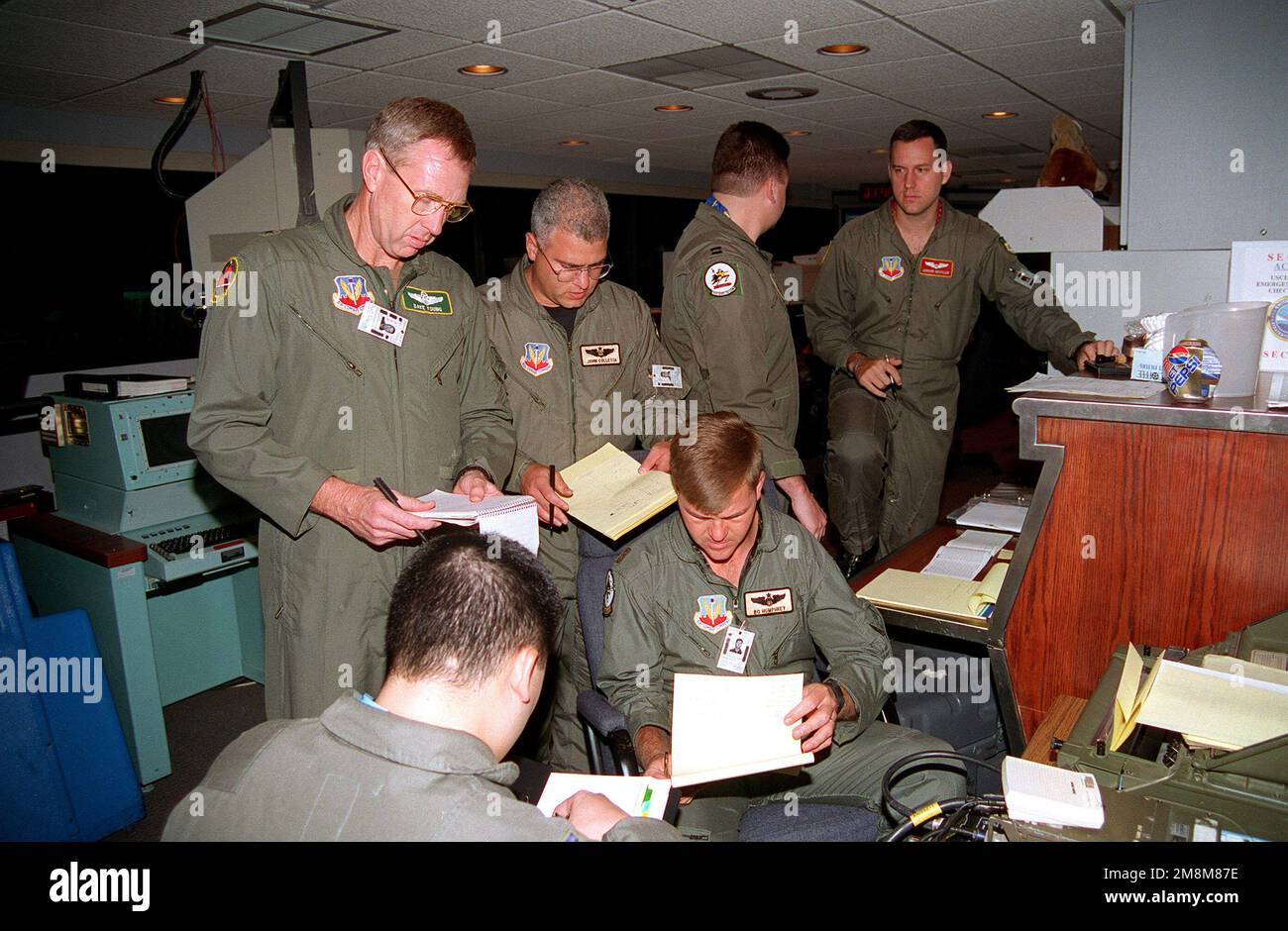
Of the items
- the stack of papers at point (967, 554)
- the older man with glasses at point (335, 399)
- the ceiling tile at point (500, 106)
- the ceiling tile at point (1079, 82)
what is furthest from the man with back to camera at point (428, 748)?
the ceiling tile at point (1079, 82)

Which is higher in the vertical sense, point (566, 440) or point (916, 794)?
point (566, 440)

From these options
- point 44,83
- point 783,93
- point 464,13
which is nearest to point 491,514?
point 464,13

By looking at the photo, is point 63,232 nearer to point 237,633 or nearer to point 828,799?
point 237,633

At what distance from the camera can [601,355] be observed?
8.40 ft

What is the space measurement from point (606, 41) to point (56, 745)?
3.21 m

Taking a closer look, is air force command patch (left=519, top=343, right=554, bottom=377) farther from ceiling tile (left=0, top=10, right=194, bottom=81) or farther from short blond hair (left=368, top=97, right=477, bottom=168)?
ceiling tile (left=0, top=10, right=194, bottom=81)

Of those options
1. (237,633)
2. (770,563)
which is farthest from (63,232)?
(770,563)

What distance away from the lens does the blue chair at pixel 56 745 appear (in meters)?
2.37

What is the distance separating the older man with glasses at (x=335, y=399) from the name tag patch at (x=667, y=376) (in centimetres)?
84

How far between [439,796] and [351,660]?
1000mm

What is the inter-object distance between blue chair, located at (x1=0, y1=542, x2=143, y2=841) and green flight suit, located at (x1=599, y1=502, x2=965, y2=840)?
1700mm

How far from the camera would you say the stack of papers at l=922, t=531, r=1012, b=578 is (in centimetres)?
218

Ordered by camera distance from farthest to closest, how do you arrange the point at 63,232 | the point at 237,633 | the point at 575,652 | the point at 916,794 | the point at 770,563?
1. the point at 63,232
2. the point at 237,633
3. the point at 575,652
4. the point at 770,563
5. the point at 916,794
